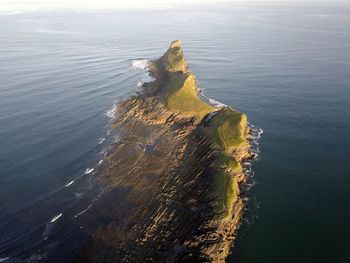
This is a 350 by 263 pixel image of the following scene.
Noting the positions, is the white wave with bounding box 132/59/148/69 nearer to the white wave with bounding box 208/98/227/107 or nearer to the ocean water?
the ocean water

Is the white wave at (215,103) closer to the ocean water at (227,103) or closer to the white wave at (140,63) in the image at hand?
the ocean water at (227,103)

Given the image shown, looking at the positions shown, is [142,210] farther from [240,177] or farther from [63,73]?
[63,73]

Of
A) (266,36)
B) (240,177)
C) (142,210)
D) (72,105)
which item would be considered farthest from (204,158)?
(266,36)

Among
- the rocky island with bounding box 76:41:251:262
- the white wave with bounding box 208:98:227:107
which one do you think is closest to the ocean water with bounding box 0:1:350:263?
the rocky island with bounding box 76:41:251:262

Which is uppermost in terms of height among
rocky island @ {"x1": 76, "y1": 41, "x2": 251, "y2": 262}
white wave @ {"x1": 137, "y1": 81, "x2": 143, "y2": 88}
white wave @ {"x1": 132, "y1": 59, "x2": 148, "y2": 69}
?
white wave @ {"x1": 132, "y1": 59, "x2": 148, "y2": 69}

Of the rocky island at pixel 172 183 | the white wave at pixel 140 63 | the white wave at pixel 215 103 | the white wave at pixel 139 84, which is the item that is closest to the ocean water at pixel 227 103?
the white wave at pixel 140 63
